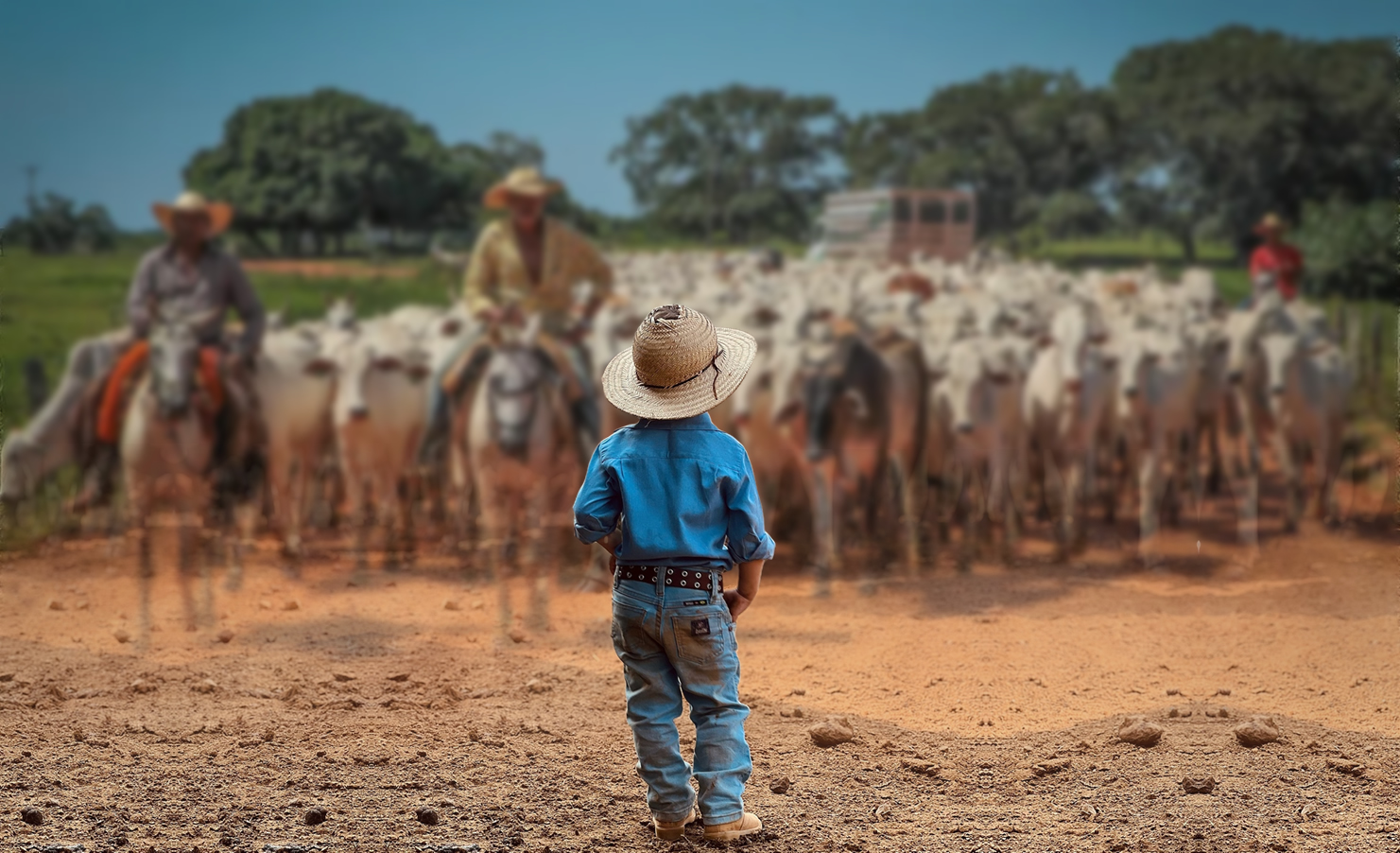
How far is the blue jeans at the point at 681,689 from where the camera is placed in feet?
12.3

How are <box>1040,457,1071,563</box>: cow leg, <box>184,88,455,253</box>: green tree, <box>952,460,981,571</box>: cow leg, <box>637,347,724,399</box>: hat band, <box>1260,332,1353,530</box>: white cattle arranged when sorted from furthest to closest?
1. <box>184,88,455,253</box>: green tree
2. <box>1260,332,1353,530</box>: white cattle
3. <box>952,460,981,571</box>: cow leg
4. <box>1040,457,1071,563</box>: cow leg
5. <box>637,347,724,399</box>: hat band

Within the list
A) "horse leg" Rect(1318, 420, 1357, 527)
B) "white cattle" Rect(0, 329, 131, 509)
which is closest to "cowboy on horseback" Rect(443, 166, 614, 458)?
"white cattle" Rect(0, 329, 131, 509)

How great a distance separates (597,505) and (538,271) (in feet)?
18.4

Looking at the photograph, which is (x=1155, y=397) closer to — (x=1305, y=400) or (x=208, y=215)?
(x=1305, y=400)

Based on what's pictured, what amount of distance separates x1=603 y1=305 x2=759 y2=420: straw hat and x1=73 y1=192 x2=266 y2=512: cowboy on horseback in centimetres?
533

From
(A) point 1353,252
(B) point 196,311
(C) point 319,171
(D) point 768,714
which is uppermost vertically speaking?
(C) point 319,171

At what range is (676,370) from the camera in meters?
3.82

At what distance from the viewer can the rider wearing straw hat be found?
889cm

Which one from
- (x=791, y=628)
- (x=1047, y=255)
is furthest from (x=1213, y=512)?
(x=1047, y=255)

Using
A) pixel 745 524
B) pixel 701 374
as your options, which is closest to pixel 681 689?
pixel 745 524

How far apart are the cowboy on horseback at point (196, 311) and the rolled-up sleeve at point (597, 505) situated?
17.4 ft

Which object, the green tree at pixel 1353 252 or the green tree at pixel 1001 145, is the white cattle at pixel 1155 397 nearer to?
the green tree at pixel 1353 252

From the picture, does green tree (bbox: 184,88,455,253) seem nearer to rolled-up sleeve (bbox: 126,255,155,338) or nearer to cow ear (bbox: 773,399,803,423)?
rolled-up sleeve (bbox: 126,255,155,338)

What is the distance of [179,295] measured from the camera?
8562 millimetres
